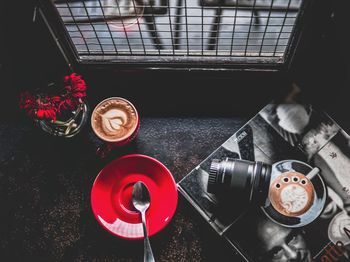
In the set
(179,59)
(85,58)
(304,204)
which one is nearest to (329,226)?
(304,204)

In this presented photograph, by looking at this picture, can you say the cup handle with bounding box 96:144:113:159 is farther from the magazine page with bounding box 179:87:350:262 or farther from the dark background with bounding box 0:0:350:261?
the magazine page with bounding box 179:87:350:262

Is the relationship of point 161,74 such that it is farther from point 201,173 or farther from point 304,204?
point 304,204

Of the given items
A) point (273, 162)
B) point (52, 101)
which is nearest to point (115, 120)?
point (52, 101)

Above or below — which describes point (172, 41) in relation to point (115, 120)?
above

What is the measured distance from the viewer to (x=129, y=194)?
1.01m

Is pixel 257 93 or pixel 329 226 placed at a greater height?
pixel 257 93

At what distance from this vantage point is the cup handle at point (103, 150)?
40.4 inches

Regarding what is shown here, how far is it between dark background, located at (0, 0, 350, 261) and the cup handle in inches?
0.7

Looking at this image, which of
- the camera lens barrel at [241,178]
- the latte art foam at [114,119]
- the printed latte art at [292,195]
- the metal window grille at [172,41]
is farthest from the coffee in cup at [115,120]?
the printed latte art at [292,195]

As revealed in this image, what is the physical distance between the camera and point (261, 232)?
0.96 metres

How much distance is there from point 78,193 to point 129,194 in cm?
13

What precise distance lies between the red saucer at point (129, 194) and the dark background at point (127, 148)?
1.5 inches

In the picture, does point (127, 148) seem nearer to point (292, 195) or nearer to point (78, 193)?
point (78, 193)

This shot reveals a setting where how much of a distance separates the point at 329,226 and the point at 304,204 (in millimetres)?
72
